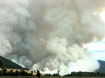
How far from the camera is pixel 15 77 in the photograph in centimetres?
18100

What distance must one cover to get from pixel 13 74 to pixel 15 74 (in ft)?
5.53

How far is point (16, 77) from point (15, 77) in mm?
1733

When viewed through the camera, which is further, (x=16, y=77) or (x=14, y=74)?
(x=14, y=74)

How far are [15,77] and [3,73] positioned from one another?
47.1ft

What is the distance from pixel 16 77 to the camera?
17962cm

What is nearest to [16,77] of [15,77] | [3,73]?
[15,77]

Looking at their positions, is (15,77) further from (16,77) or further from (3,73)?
(3,73)

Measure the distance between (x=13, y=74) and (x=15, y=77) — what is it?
402 inches

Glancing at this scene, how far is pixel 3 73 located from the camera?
189 metres

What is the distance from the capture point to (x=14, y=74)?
192 metres

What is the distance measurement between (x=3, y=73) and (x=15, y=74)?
10.1 metres
